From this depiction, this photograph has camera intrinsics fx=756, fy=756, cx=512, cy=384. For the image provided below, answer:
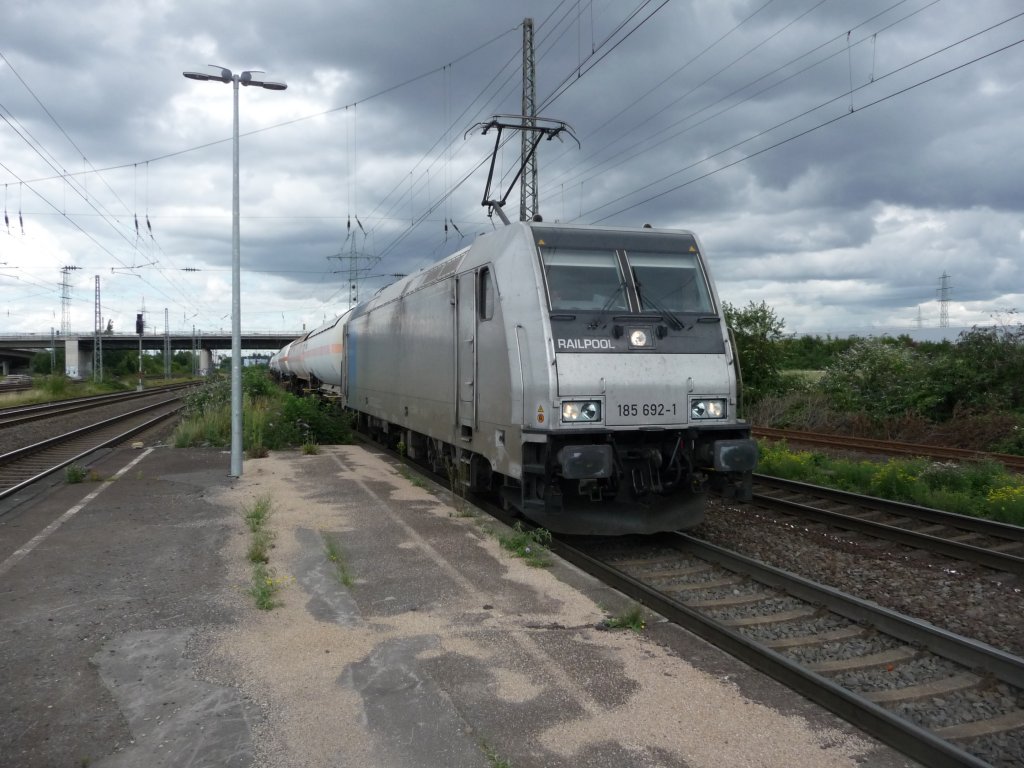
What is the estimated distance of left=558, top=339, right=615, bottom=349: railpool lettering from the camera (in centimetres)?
Result: 704

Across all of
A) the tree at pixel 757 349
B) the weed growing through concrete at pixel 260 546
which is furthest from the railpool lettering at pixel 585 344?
the tree at pixel 757 349

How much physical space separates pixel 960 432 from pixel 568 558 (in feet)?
44.7

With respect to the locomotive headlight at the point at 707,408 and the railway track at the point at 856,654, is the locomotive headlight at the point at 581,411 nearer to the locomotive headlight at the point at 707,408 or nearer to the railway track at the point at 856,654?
the locomotive headlight at the point at 707,408

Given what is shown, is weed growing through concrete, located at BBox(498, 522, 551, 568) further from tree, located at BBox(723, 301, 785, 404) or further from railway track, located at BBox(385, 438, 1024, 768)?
tree, located at BBox(723, 301, 785, 404)

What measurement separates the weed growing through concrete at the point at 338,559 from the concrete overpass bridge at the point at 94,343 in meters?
63.1

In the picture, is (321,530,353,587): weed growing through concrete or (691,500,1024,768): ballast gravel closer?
(691,500,1024,768): ballast gravel

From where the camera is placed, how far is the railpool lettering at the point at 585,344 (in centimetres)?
704

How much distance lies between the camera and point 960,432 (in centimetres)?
1697

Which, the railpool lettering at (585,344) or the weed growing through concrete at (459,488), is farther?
the weed growing through concrete at (459,488)

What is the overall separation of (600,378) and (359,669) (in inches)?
139

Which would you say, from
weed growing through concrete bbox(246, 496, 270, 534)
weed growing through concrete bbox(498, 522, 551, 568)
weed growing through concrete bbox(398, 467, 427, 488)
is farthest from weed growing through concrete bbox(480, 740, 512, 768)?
weed growing through concrete bbox(398, 467, 427, 488)

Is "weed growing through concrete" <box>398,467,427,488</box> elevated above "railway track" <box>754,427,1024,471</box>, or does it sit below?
below

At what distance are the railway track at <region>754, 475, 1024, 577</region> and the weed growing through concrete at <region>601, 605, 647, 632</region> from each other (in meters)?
3.94

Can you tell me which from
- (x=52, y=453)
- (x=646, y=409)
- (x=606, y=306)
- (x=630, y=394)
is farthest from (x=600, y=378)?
(x=52, y=453)
